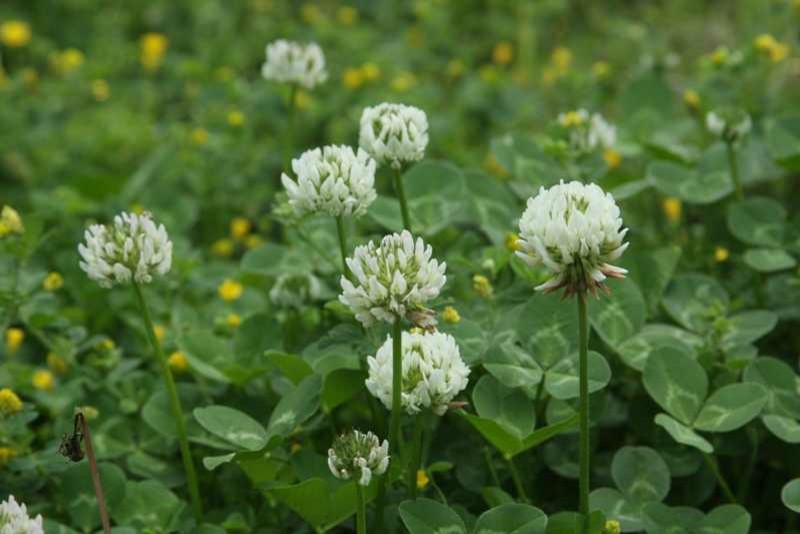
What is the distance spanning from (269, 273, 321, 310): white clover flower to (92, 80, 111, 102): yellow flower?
221 centimetres

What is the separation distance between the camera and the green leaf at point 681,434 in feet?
6.83

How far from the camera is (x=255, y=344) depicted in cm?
253

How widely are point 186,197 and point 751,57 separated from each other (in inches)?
72.6

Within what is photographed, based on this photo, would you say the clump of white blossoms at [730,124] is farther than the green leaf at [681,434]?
Yes

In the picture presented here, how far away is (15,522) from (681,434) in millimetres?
1204

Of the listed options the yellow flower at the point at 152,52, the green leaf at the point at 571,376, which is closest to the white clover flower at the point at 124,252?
the green leaf at the point at 571,376

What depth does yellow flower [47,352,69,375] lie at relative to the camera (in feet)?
8.69

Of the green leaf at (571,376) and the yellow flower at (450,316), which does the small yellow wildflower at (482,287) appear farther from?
the green leaf at (571,376)

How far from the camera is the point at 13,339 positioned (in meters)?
2.85

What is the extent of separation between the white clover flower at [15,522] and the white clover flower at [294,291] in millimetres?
819

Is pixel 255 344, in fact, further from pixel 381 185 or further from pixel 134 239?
pixel 381 185

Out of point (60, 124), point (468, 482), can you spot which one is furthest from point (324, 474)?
point (60, 124)

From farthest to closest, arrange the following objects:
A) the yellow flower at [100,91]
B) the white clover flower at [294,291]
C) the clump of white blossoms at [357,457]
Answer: the yellow flower at [100,91], the white clover flower at [294,291], the clump of white blossoms at [357,457]

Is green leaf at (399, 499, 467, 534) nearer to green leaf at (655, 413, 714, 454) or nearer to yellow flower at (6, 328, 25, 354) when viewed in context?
green leaf at (655, 413, 714, 454)
